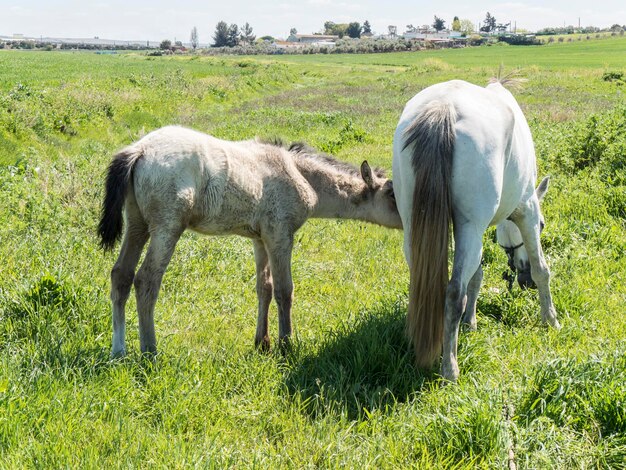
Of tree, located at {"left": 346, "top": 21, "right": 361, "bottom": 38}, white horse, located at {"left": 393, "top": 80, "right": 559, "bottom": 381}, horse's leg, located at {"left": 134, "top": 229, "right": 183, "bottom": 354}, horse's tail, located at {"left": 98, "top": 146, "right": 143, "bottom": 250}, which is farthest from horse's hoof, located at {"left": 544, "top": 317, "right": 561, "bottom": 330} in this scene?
tree, located at {"left": 346, "top": 21, "right": 361, "bottom": 38}

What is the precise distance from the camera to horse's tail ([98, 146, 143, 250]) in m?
3.82

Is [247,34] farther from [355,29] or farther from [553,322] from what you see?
[553,322]

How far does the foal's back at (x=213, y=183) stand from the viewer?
387cm

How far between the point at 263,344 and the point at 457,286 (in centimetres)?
163

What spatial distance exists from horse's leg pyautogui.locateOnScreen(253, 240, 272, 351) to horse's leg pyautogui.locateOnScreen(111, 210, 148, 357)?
39.8 inches

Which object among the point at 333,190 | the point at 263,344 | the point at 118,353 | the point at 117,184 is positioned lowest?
the point at 263,344

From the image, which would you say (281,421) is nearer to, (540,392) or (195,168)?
(540,392)

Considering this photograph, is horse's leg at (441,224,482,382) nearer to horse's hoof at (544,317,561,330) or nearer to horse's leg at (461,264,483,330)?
horse's leg at (461,264,483,330)

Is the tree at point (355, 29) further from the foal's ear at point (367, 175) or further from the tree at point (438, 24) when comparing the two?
the foal's ear at point (367, 175)

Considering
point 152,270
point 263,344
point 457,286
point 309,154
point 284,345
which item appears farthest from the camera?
point 309,154

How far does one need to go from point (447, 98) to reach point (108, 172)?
2.45 metres

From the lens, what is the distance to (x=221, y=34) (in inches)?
5817

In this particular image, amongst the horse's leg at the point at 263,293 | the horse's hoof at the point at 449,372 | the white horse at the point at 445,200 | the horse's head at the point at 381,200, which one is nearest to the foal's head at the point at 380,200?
the horse's head at the point at 381,200

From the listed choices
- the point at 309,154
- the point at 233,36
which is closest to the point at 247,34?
the point at 233,36
